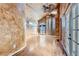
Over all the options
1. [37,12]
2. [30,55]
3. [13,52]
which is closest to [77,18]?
[37,12]

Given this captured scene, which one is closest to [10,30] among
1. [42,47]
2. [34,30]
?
[34,30]

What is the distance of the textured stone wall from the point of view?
249 centimetres

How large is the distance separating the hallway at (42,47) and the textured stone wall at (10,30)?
12cm

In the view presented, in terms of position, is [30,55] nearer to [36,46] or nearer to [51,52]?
[36,46]

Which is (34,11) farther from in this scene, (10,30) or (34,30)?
(10,30)

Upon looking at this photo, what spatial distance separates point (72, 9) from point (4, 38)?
41.8 inches

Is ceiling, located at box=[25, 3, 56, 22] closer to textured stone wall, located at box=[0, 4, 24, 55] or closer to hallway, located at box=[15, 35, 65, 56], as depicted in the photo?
textured stone wall, located at box=[0, 4, 24, 55]

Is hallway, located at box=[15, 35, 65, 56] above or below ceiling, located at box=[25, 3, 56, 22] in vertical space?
below

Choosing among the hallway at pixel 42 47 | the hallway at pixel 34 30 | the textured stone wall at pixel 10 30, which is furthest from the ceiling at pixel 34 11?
the hallway at pixel 42 47

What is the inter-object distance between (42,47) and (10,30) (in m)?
0.54

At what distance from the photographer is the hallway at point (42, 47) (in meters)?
2.49

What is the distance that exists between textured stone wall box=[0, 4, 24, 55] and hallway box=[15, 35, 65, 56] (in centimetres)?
12

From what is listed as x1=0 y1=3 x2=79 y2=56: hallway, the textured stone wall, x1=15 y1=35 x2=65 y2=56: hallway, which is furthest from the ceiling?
x1=15 y1=35 x2=65 y2=56: hallway

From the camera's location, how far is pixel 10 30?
2502 mm
